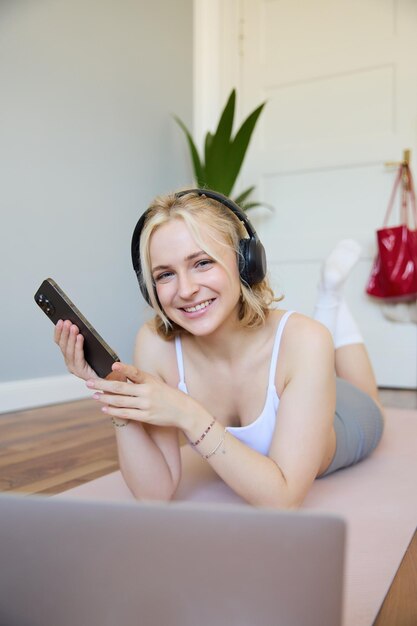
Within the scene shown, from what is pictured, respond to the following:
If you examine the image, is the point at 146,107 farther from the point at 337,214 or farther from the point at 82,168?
the point at 337,214

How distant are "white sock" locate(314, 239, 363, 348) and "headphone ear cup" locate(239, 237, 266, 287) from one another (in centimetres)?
85

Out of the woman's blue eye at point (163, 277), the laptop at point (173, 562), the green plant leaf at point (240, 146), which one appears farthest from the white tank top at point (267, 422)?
the green plant leaf at point (240, 146)

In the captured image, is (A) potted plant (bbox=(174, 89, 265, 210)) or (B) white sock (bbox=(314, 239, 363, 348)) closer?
(B) white sock (bbox=(314, 239, 363, 348))

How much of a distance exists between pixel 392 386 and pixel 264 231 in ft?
3.53

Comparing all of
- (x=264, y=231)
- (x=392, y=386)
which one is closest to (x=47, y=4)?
(x=264, y=231)

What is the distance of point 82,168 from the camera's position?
8.27 ft

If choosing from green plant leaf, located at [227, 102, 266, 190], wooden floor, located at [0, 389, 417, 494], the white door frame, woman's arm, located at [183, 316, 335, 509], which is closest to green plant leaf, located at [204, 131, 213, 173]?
green plant leaf, located at [227, 102, 266, 190]

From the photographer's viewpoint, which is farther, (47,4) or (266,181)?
(266,181)

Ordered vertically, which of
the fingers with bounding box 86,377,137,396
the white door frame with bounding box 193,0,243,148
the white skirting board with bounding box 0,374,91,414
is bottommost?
the white skirting board with bounding box 0,374,91,414

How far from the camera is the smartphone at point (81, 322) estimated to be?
0.85 m

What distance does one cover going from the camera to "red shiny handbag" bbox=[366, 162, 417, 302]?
277 cm

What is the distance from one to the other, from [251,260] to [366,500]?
1.76ft

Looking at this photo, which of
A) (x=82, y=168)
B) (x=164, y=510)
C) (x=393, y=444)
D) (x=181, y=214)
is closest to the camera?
(x=164, y=510)

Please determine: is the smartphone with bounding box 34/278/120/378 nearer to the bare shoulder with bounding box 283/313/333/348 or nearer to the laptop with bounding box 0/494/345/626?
the bare shoulder with bounding box 283/313/333/348
